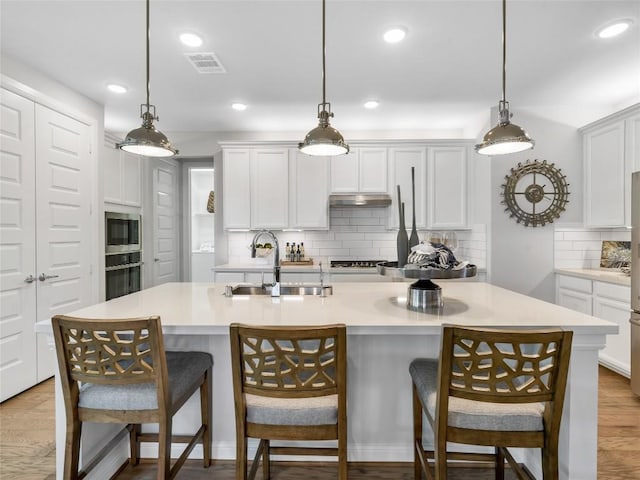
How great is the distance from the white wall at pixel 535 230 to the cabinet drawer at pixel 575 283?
118 mm

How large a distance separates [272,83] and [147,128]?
1748 mm

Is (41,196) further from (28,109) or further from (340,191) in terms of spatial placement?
(340,191)

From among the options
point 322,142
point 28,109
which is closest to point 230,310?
point 322,142

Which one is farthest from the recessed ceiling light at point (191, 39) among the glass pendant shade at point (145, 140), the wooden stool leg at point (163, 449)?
the wooden stool leg at point (163, 449)

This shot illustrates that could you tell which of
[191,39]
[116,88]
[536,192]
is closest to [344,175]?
[536,192]

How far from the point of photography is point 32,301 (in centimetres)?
306

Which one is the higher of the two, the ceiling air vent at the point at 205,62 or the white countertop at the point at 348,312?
the ceiling air vent at the point at 205,62

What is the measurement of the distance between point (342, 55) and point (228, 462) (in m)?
2.90

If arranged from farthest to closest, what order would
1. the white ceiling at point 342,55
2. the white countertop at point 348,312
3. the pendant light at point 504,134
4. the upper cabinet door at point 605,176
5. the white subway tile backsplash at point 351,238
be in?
the white subway tile backsplash at point 351,238
the upper cabinet door at point 605,176
the white ceiling at point 342,55
the pendant light at point 504,134
the white countertop at point 348,312

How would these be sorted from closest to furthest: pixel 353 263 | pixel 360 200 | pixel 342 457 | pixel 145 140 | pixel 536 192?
pixel 342 457
pixel 145 140
pixel 536 192
pixel 360 200
pixel 353 263

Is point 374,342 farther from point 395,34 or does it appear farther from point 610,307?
point 610,307

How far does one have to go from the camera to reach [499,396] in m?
1.25

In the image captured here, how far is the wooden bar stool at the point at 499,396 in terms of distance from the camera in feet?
3.98

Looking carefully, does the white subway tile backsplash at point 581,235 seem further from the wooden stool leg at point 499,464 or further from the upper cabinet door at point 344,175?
the wooden stool leg at point 499,464
